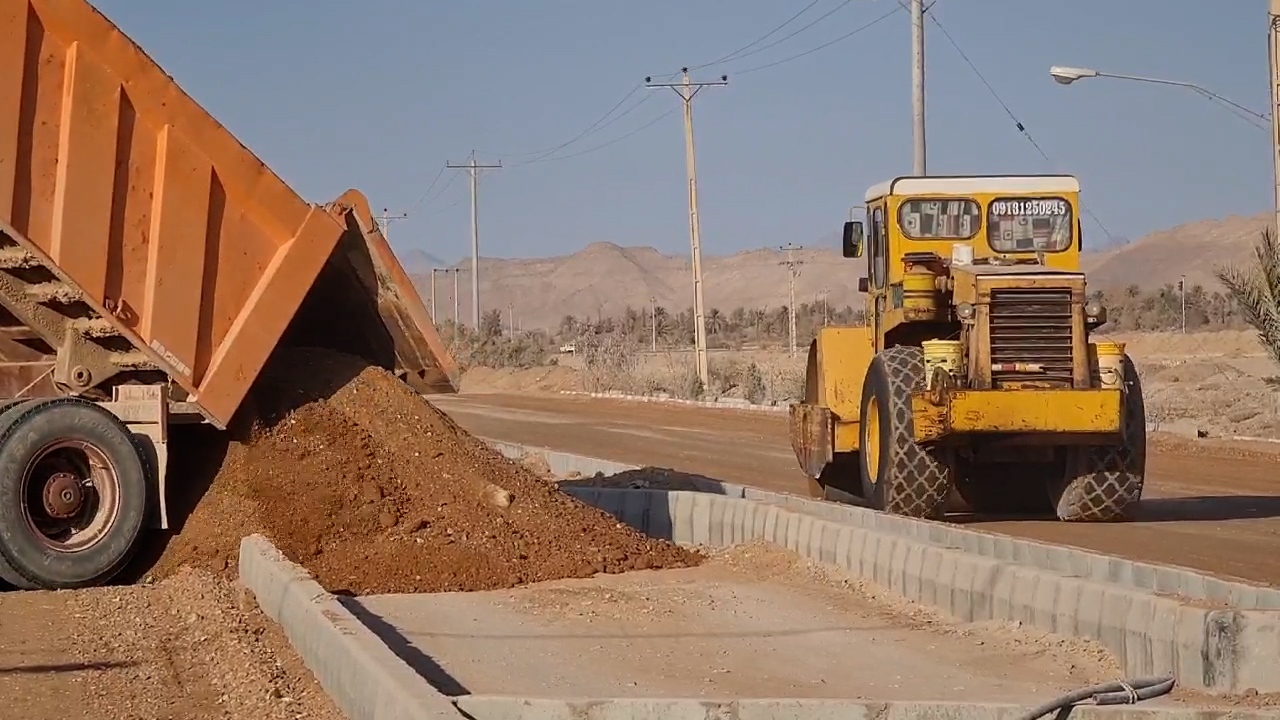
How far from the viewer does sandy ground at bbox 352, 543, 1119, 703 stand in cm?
813

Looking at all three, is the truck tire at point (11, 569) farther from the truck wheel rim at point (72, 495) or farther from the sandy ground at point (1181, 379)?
the sandy ground at point (1181, 379)

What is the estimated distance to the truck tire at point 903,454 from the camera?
46.2 feet

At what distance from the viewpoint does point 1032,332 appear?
46.2 feet

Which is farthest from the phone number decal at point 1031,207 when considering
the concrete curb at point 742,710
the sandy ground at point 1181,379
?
the sandy ground at point 1181,379

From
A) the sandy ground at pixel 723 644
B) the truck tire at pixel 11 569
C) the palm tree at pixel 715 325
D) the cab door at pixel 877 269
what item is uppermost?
the palm tree at pixel 715 325

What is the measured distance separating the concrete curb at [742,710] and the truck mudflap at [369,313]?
5.91 metres

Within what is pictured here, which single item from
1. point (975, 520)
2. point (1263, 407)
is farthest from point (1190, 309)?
point (975, 520)

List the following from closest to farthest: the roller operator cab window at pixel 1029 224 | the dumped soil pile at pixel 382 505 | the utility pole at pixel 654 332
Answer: the dumped soil pile at pixel 382 505 < the roller operator cab window at pixel 1029 224 < the utility pole at pixel 654 332

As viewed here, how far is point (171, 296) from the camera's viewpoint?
11.7 m

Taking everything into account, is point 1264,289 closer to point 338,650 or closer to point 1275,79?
point 1275,79

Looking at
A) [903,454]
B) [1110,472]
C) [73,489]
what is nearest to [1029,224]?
[1110,472]

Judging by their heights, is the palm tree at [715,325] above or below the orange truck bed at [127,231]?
above

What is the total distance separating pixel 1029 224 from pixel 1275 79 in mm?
8721

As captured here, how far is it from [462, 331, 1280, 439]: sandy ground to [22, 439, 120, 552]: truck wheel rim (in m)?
18.7
